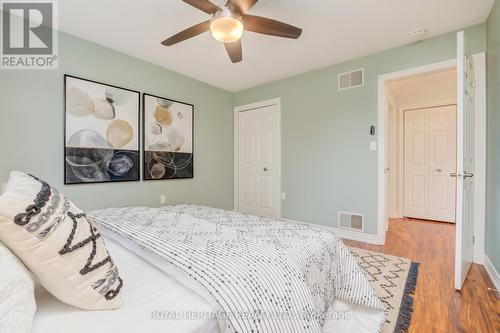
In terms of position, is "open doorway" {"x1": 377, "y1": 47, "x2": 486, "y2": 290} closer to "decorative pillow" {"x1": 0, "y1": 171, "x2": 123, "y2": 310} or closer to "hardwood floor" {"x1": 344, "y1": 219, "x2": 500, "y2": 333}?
"hardwood floor" {"x1": 344, "y1": 219, "x2": 500, "y2": 333}

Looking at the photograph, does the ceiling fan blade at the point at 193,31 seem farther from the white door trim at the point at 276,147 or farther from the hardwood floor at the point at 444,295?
the hardwood floor at the point at 444,295

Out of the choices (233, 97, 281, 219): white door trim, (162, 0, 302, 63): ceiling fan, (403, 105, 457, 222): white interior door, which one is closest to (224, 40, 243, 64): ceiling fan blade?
(162, 0, 302, 63): ceiling fan

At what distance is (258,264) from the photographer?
96 cm

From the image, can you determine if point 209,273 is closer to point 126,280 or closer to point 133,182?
point 126,280

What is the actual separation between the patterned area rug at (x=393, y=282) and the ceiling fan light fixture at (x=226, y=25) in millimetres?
2309

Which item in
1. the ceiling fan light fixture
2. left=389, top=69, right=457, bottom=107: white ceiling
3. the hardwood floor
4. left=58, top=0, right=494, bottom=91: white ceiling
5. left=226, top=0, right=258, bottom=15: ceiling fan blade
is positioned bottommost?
the hardwood floor

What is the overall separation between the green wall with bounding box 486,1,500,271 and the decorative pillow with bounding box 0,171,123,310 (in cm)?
271

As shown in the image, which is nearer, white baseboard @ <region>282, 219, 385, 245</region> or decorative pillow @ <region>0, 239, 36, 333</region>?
decorative pillow @ <region>0, 239, 36, 333</region>

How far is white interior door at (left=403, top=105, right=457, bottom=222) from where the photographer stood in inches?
165

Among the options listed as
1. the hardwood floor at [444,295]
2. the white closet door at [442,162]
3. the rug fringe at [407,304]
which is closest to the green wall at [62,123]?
the hardwood floor at [444,295]

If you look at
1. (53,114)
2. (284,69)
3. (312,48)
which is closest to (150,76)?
(53,114)

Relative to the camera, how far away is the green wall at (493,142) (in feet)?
6.24

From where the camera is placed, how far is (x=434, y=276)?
208 cm

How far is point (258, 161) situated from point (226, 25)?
2.53 meters
